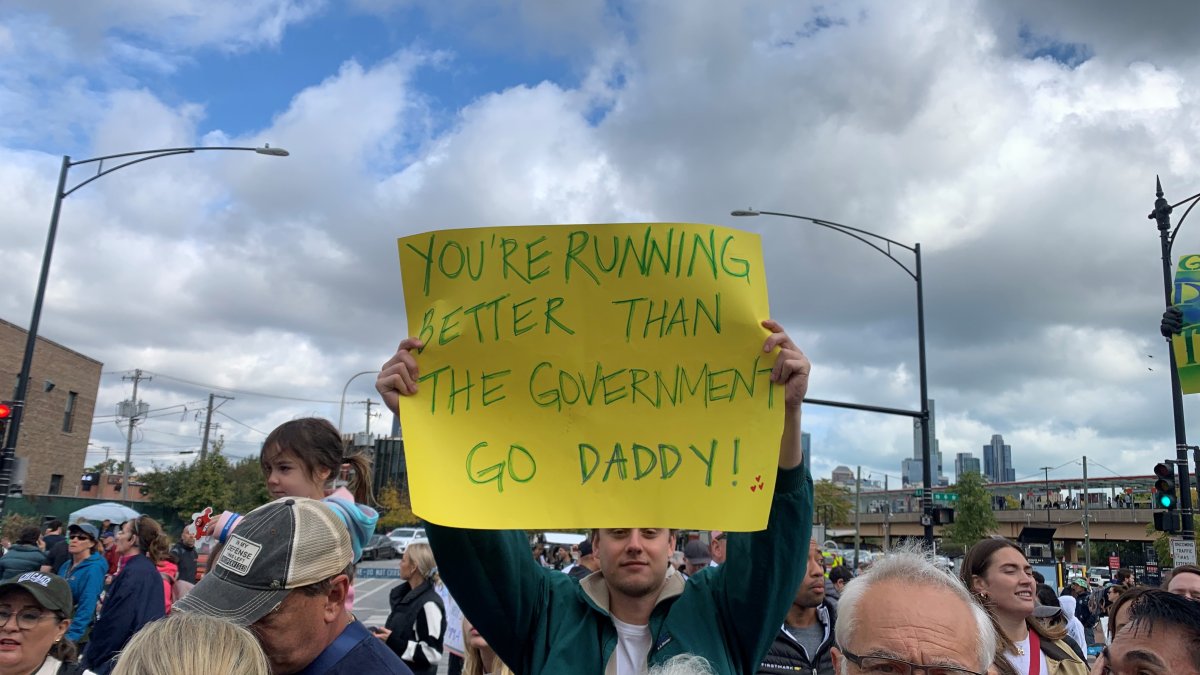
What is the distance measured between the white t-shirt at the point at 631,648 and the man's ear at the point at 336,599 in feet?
2.87

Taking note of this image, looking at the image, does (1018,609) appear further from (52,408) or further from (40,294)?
(52,408)

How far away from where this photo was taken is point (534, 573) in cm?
276

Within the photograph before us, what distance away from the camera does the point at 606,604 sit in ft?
9.30

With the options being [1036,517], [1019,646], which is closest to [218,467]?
[1019,646]

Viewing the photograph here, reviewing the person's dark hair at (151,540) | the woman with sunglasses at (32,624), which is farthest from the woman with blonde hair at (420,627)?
the woman with sunglasses at (32,624)

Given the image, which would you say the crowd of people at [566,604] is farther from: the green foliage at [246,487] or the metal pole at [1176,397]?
the green foliage at [246,487]

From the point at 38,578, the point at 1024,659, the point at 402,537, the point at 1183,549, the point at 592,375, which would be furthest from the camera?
the point at 402,537

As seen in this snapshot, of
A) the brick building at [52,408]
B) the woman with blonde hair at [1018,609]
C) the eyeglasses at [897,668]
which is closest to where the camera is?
the eyeglasses at [897,668]

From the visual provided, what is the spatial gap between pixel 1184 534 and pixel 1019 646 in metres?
13.3

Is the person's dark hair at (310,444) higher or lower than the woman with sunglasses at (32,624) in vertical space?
higher

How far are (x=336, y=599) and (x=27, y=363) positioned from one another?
1494 cm

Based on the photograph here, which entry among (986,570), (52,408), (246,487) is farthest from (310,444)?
(246,487)

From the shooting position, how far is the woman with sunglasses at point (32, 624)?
3.60m

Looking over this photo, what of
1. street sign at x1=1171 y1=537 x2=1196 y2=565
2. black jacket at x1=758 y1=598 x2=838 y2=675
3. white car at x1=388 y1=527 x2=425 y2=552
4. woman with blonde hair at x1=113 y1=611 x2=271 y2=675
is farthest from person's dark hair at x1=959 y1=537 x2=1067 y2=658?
white car at x1=388 y1=527 x2=425 y2=552
